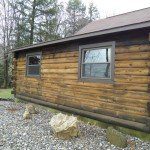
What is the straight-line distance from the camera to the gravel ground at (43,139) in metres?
7.03

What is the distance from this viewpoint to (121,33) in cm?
844

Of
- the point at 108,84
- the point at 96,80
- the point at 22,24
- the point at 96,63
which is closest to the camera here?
the point at 108,84

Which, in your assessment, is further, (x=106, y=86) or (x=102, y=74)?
(x=102, y=74)

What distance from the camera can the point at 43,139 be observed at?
7.65 meters

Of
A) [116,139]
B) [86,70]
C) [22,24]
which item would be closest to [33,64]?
[86,70]

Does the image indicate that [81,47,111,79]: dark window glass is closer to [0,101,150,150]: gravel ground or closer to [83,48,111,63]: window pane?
[83,48,111,63]: window pane

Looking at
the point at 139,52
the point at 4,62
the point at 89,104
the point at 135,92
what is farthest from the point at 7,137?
the point at 4,62

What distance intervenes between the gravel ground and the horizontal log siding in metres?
0.77

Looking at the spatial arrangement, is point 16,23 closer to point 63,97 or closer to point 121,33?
point 63,97

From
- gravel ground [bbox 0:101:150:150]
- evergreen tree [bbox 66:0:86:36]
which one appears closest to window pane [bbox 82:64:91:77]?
gravel ground [bbox 0:101:150:150]

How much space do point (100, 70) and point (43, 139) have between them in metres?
2.96

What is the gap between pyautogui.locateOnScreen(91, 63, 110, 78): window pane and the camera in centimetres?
902

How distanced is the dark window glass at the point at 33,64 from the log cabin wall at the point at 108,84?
0.53 m

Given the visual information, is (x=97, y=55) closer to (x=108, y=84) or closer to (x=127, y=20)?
(x=108, y=84)
